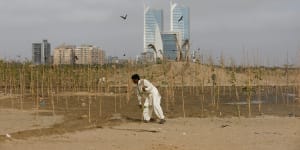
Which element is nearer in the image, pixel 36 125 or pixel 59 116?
pixel 36 125

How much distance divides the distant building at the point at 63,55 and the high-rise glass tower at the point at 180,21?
714 centimetres

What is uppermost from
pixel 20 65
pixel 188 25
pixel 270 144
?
pixel 188 25

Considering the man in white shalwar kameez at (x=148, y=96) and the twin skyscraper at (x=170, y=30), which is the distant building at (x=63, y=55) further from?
the man in white shalwar kameez at (x=148, y=96)

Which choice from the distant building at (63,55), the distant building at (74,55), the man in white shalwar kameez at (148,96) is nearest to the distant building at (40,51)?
the distant building at (63,55)

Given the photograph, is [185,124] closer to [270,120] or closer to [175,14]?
[270,120]

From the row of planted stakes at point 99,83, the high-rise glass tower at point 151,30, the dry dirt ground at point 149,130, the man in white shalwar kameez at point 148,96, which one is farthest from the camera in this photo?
the high-rise glass tower at point 151,30

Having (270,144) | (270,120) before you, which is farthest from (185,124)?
(270,144)

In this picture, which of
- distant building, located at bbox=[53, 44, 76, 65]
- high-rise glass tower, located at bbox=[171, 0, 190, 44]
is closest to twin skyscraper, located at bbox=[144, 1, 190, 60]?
high-rise glass tower, located at bbox=[171, 0, 190, 44]

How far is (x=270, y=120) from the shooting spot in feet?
51.7

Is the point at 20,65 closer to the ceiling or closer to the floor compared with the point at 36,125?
closer to the ceiling

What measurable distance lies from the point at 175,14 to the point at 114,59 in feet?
15.5

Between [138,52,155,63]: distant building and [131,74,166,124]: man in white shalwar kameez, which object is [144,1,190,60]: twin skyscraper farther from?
[131,74,166,124]: man in white shalwar kameez

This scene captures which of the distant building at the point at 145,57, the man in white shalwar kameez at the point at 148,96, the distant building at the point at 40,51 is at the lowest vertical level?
the man in white shalwar kameez at the point at 148,96

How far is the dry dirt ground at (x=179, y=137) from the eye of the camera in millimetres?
10195
